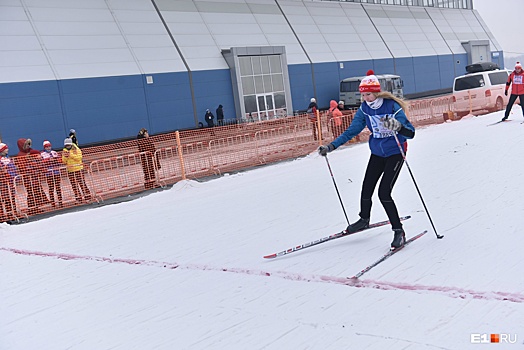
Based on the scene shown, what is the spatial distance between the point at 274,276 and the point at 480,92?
64.5 feet

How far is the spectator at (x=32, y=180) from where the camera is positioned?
11.5m

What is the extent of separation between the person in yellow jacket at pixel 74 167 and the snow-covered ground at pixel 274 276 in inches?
72.2

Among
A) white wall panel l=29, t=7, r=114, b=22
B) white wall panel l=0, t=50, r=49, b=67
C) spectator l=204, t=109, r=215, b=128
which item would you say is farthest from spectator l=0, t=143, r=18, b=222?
spectator l=204, t=109, r=215, b=128

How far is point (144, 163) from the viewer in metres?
13.4

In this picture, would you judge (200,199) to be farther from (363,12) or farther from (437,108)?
(363,12)

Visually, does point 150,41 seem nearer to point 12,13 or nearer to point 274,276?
point 12,13

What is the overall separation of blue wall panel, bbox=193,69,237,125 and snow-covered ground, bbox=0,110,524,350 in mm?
20571

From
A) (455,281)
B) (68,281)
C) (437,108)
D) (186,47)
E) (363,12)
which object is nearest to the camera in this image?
(455,281)

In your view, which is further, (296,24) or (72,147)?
(296,24)

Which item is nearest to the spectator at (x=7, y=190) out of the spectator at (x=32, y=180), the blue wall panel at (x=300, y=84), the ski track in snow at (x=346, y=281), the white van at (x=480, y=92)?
the spectator at (x=32, y=180)

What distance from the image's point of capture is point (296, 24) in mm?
37406

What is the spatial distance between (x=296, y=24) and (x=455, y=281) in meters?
34.8

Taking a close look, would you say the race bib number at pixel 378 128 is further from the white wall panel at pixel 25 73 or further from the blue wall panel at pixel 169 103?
the blue wall panel at pixel 169 103

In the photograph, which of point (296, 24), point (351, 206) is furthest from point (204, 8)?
point (351, 206)
